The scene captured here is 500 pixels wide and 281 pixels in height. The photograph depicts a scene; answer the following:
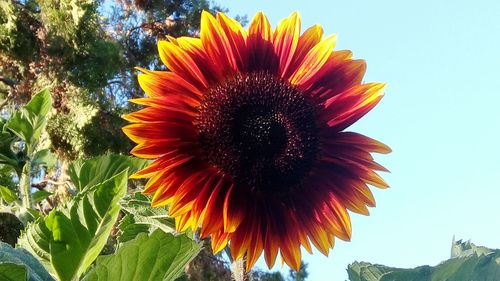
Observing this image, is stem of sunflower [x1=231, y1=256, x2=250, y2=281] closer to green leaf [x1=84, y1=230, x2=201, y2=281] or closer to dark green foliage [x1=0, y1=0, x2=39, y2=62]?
green leaf [x1=84, y1=230, x2=201, y2=281]

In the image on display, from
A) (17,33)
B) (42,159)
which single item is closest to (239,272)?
(42,159)

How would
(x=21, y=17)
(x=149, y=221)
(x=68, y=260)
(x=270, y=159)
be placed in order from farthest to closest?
(x=21, y=17) < (x=270, y=159) < (x=149, y=221) < (x=68, y=260)

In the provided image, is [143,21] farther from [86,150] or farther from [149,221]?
[149,221]

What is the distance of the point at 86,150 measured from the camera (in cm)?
884

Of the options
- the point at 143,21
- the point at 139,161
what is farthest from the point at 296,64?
the point at 143,21

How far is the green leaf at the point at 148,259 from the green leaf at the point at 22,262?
5 cm

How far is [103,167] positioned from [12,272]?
559mm

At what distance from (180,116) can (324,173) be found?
0.22 meters

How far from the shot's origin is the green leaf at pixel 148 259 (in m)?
0.54

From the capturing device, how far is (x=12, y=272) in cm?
48

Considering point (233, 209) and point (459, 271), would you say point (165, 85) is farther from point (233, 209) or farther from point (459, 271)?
point (459, 271)

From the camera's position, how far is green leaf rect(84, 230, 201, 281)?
54 centimetres

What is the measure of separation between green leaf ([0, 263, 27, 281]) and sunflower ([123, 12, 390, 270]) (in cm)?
44

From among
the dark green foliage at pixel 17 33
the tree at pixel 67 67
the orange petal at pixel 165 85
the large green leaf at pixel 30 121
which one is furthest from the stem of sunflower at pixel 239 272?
the dark green foliage at pixel 17 33
